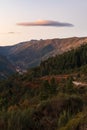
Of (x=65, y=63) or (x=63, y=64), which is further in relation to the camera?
(x=65, y=63)

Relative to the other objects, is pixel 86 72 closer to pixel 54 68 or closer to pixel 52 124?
pixel 54 68

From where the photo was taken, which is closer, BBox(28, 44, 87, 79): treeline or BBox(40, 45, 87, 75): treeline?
BBox(28, 44, 87, 79): treeline

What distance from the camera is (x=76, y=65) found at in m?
140

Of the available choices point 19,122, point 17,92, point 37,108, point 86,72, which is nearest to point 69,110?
point 37,108

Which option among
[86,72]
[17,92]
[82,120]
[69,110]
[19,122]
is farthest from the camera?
[86,72]

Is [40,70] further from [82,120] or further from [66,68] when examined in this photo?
[82,120]

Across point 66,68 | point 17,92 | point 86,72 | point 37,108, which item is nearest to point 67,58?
point 66,68

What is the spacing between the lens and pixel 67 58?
485 ft

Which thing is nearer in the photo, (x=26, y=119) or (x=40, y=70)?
(x=26, y=119)

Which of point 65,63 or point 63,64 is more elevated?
point 65,63

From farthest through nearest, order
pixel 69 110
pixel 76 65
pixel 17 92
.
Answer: pixel 76 65 < pixel 17 92 < pixel 69 110

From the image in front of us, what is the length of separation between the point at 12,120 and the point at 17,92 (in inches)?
2649

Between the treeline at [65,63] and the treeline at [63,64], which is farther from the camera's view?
the treeline at [65,63]

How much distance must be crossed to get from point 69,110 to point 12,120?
513 centimetres
